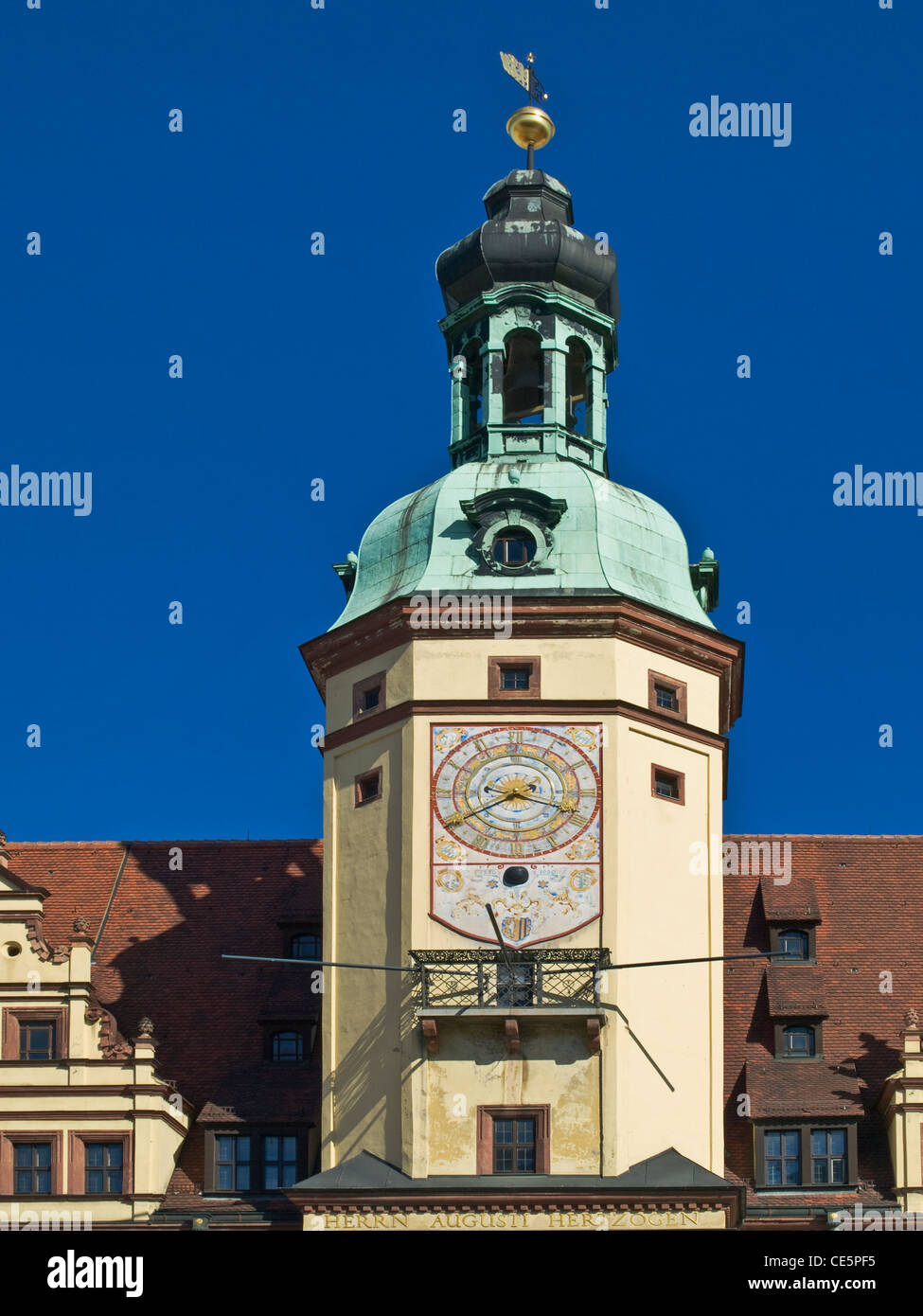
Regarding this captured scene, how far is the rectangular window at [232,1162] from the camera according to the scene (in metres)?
44.5

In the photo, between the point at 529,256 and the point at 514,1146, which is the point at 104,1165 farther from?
the point at 529,256

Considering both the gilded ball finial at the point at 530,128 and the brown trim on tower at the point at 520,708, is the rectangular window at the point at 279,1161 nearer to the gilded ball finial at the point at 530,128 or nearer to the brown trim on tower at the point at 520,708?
the brown trim on tower at the point at 520,708

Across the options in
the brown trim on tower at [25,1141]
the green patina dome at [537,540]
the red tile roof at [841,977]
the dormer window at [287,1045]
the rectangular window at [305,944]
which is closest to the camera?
the brown trim on tower at [25,1141]

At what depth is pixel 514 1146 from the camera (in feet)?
139

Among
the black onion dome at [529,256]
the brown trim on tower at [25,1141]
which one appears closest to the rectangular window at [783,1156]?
the brown trim on tower at [25,1141]

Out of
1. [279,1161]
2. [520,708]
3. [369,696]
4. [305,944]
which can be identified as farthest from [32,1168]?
[520,708]

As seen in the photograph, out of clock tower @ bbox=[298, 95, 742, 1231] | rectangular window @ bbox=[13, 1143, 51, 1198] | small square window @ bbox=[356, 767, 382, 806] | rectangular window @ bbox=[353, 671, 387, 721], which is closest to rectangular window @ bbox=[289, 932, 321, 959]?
clock tower @ bbox=[298, 95, 742, 1231]

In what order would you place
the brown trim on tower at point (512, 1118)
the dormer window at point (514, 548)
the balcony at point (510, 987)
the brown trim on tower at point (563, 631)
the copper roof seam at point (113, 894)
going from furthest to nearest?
the copper roof seam at point (113, 894) → the dormer window at point (514, 548) → the brown trim on tower at point (563, 631) → the balcony at point (510, 987) → the brown trim on tower at point (512, 1118)

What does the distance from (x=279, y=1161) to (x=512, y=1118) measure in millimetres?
3899

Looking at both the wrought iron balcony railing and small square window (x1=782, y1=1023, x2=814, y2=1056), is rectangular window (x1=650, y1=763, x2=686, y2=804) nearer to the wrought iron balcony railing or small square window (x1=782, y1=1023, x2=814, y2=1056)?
the wrought iron balcony railing

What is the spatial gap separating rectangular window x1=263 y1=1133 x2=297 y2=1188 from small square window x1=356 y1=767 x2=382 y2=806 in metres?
4.62

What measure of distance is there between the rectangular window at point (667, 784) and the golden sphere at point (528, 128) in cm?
1209

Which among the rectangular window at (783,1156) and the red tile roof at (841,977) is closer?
the rectangular window at (783,1156)
